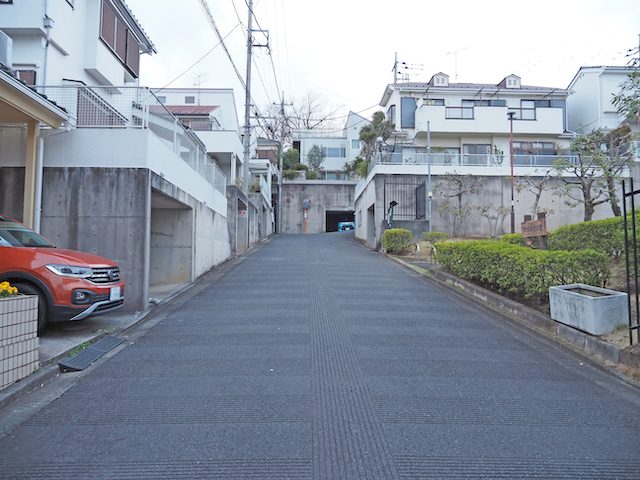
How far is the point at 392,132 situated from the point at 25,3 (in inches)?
804

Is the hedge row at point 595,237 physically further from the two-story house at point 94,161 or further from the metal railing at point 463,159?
the metal railing at point 463,159

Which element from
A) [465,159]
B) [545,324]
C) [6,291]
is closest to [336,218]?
[465,159]

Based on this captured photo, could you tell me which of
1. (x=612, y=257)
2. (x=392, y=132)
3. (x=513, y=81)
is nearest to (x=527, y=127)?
(x=513, y=81)

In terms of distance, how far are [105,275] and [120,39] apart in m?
9.82

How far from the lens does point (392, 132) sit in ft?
87.2

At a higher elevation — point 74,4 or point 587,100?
point 587,100

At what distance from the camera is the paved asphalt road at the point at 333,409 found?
9.61ft

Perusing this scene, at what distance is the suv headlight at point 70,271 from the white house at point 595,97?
28.5 metres

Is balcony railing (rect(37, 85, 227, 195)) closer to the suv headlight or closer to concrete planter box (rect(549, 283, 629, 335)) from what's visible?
the suv headlight

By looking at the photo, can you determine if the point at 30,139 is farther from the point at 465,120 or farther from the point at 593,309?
the point at 465,120

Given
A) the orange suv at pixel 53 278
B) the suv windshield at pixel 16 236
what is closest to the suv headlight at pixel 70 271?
the orange suv at pixel 53 278

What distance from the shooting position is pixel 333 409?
12.3 ft

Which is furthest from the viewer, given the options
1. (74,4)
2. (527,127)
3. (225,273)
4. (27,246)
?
(527,127)

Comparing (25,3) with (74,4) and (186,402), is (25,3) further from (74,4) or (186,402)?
(186,402)
